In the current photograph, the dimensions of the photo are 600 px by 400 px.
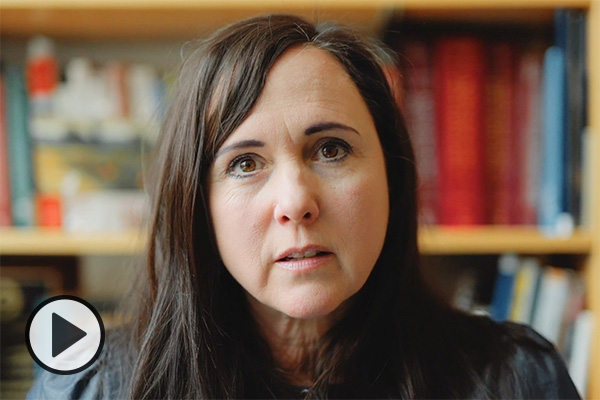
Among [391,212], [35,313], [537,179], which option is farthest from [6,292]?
[537,179]

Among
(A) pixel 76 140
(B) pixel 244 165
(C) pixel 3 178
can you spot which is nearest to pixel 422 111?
(B) pixel 244 165

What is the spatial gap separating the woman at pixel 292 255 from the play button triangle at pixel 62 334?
175mm

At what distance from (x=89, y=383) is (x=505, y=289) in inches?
29.8

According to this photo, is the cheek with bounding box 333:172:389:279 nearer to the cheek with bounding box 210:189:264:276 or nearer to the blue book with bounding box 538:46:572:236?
the cheek with bounding box 210:189:264:276

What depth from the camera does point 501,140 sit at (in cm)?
104

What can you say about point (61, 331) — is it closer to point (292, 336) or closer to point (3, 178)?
point (292, 336)

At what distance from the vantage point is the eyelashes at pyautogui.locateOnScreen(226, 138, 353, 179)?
2.13 feet

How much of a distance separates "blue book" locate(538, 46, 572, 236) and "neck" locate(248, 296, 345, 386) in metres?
0.49

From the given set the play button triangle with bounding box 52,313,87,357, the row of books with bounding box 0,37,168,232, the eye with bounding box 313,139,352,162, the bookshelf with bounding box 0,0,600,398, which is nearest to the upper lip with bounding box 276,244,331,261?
the eye with bounding box 313,139,352,162

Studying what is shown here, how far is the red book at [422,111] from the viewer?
1024mm

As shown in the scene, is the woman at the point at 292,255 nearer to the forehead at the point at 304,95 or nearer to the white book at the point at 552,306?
the forehead at the point at 304,95

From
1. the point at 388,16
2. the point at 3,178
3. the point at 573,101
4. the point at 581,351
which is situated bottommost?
the point at 581,351

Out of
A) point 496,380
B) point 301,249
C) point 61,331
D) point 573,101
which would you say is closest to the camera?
point 61,331

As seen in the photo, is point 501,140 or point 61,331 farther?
point 501,140
